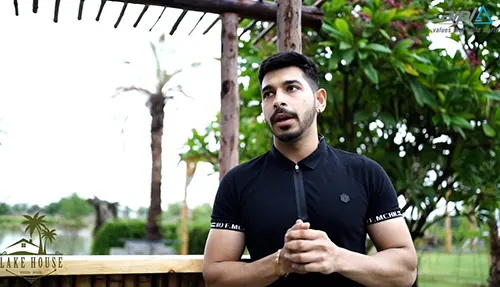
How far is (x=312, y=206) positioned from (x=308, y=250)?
20 cm

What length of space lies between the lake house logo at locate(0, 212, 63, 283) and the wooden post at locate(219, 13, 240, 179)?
40.2 inches

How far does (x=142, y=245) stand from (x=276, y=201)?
9.16 metres

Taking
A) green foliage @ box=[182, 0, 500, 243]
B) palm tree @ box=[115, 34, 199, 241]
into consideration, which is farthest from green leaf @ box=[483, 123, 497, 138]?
palm tree @ box=[115, 34, 199, 241]

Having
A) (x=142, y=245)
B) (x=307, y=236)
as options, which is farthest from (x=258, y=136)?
(x=142, y=245)

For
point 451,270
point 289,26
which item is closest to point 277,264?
point 289,26

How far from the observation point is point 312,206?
1.52 m

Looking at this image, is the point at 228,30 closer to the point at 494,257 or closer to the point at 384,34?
the point at 384,34

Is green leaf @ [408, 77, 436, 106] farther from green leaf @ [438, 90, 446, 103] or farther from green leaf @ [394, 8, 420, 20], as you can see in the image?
green leaf @ [394, 8, 420, 20]

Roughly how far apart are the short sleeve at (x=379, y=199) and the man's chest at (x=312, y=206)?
0.07ft

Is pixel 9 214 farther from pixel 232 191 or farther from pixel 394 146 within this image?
pixel 232 191

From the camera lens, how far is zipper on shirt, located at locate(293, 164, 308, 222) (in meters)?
1.51

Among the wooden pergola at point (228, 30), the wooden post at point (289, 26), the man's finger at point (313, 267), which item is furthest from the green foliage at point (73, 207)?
the man's finger at point (313, 267)

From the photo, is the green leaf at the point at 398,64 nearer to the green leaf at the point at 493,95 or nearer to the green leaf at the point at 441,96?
the green leaf at the point at 441,96

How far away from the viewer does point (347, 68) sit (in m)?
3.73
